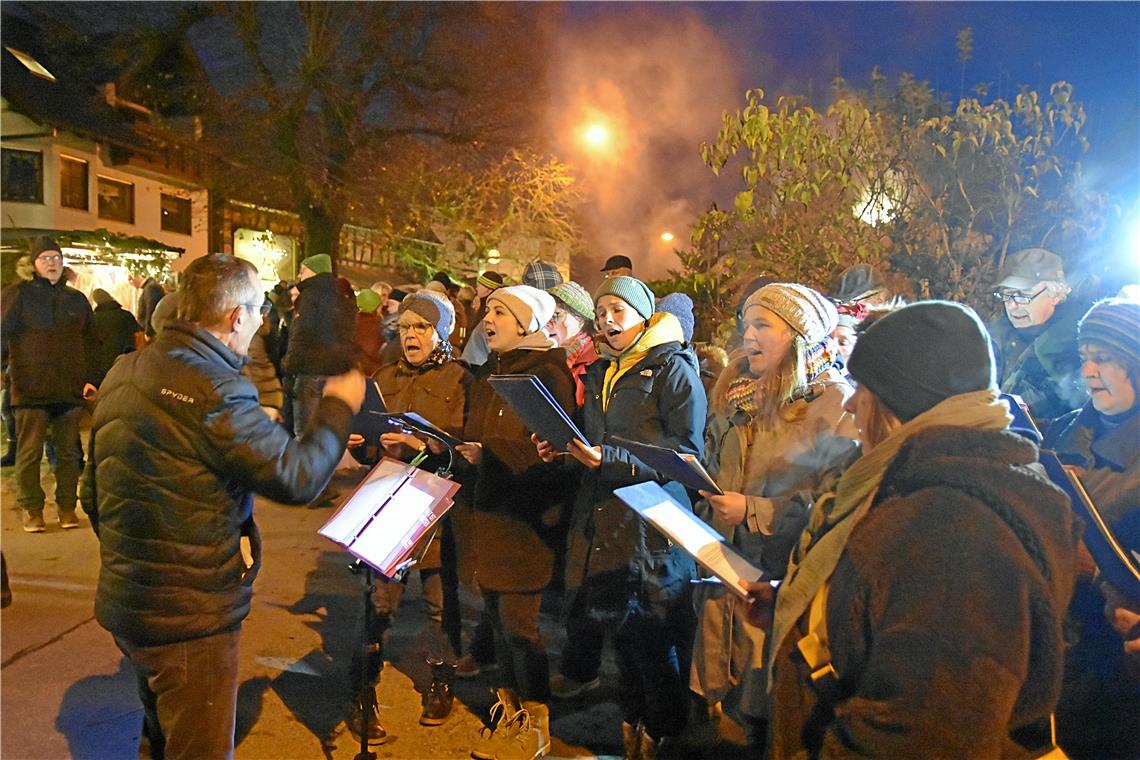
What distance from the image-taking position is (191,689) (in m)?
2.49

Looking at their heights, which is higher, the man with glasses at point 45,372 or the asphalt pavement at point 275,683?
the man with glasses at point 45,372

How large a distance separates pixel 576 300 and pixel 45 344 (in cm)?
490

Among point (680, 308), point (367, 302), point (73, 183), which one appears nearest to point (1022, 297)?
point (680, 308)

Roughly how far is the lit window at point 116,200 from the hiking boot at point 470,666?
2562 cm

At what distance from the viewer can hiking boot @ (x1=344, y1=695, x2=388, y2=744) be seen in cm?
→ 374

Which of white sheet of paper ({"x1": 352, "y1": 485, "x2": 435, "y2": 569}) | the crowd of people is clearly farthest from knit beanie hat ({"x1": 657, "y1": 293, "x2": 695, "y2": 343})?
white sheet of paper ({"x1": 352, "y1": 485, "x2": 435, "y2": 569})

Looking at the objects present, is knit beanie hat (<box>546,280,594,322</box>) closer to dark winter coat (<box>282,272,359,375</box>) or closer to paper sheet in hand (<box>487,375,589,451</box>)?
paper sheet in hand (<box>487,375,589,451</box>)

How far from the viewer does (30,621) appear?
491cm

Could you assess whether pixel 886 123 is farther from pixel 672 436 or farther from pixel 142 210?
pixel 142 210

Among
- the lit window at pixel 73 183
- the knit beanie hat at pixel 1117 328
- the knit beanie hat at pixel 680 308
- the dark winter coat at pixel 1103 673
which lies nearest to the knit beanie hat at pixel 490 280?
the knit beanie hat at pixel 680 308

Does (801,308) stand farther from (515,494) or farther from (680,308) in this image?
(680,308)

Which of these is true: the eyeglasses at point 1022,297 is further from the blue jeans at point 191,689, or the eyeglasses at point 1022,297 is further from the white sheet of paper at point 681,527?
the blue jeans at point 191,689

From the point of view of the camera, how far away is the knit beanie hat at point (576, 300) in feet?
13.8

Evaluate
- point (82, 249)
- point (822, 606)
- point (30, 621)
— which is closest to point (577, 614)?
point (822, 606)
